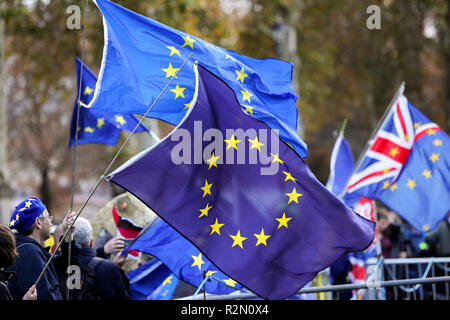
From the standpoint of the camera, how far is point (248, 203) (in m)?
4.98

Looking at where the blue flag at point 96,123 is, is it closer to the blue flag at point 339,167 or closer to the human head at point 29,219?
the blue flag at point 339,167

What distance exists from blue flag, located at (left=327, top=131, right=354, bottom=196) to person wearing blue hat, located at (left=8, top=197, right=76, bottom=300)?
4.81 metres

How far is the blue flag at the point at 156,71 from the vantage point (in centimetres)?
630

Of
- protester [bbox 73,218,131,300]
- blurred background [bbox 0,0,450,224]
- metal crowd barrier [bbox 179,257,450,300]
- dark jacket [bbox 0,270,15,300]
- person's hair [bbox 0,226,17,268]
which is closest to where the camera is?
dark jacket [bbox 0,270,15,300]

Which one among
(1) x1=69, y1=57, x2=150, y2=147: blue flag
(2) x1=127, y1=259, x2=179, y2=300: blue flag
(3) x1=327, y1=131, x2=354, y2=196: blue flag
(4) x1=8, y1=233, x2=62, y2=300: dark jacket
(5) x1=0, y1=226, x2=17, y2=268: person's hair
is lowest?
(2) x1=127, y1=259, x2=179, y2=300: blue flag

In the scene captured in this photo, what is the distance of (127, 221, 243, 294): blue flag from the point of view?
21.2 ft

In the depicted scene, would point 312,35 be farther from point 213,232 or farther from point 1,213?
point 213,232

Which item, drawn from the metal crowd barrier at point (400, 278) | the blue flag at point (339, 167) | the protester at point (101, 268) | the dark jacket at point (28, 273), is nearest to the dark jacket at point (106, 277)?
the protester at point (101, 268)

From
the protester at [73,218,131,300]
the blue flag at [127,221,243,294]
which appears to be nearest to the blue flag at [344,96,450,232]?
the blue flag at [127,221,243,294]

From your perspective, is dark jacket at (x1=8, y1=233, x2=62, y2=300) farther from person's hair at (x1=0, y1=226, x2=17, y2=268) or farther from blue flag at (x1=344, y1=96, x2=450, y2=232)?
blue flag at (x1=344, y1=96, x2=450, y2=232)

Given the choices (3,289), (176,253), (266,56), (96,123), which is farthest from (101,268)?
(266,56)

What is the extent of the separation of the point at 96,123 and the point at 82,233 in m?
2.81

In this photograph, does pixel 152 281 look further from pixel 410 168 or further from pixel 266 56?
pixel 266 56
